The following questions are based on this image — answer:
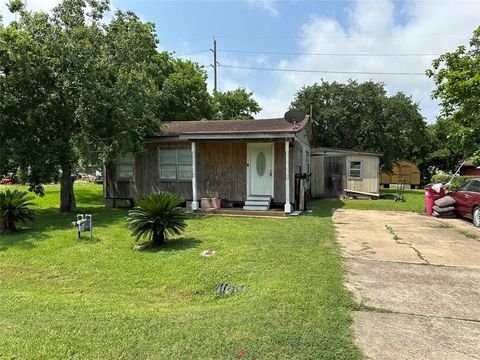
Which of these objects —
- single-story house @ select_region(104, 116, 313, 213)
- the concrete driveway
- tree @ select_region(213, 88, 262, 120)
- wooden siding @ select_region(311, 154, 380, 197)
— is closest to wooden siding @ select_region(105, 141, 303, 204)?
single-story house @ select_region(104, 116, 313, 213)

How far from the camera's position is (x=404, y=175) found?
31453 mm

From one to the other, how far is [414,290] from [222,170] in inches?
344

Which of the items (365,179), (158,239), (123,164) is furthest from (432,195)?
(123,164)

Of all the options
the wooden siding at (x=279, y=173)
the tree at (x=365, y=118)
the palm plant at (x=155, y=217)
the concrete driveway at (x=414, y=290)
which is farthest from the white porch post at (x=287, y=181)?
the tree at (x=365, y=118)

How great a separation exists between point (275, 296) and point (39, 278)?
419 centimetres

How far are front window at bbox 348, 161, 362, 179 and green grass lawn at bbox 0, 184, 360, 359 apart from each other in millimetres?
10899

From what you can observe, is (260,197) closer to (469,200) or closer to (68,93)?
(469,200)

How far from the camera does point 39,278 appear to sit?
591 centimetres

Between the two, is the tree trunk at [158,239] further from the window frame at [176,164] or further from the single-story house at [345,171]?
the single-story house at [345,171]

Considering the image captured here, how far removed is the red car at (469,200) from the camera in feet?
32.2

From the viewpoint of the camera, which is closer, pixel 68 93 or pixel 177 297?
pixel 177 297

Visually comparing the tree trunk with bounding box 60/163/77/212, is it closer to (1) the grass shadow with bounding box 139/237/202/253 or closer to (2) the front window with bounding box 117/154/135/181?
(2) the front window with bounding box 117/154/135/181

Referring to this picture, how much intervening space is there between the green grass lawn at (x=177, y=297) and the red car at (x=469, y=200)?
4.47 meters

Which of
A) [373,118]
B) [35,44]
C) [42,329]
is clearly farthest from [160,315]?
[373,118]
